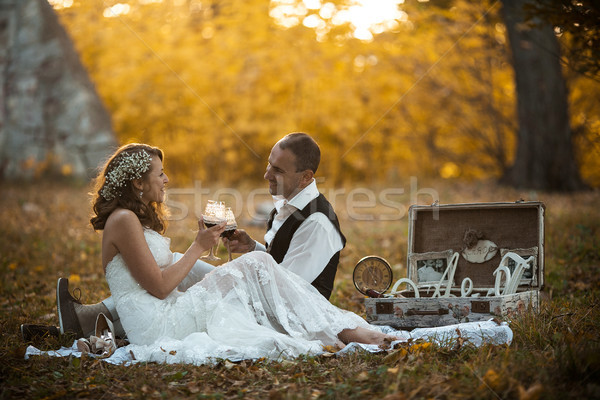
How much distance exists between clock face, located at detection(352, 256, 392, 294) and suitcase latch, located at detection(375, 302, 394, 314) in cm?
19

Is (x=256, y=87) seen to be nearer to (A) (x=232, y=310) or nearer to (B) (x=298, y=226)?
(B) (x=298, y=226)

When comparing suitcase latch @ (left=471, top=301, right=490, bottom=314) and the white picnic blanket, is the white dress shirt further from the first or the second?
suitcase latch @ (left=471, top=301, right=490, bottom=314)

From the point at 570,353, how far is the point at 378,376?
0.92 m

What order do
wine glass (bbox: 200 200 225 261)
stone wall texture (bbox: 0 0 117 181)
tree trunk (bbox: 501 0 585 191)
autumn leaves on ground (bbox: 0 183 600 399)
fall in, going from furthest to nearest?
stone wall texture (bbox: 0 0 117 181), tree trunk (bbox: 501 0 585 191), wine glass (bbox: 200 200 225 261), autumn leaves on ground (bbox: 0 183 600 399)

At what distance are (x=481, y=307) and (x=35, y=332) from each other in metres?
2.95

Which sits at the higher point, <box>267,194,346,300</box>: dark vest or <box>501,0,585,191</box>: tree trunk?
<box>501,0,585,191</box>: tree trunk

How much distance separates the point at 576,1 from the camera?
445cm

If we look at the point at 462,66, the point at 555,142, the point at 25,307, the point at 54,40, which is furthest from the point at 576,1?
the point at 54,40

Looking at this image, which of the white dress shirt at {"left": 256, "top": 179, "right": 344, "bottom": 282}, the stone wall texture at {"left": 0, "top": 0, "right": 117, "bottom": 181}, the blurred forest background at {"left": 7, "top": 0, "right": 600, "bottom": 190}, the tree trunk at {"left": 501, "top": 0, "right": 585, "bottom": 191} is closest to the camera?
the white dress shirt at {"left": 256, "top": 179, "right": 344, "bottom": 282}

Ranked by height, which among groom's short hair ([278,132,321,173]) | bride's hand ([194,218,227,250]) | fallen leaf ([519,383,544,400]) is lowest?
fallen leaf ([519,383,544,400])

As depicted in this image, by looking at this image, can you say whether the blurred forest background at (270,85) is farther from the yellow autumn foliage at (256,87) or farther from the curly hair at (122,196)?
the curly hair at (122,196)

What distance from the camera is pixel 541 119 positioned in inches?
407

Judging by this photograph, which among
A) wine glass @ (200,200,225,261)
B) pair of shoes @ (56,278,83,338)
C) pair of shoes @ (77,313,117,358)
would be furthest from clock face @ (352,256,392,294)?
pair of shoes @ (56,278,83,338)

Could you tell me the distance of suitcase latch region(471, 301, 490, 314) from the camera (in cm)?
387
